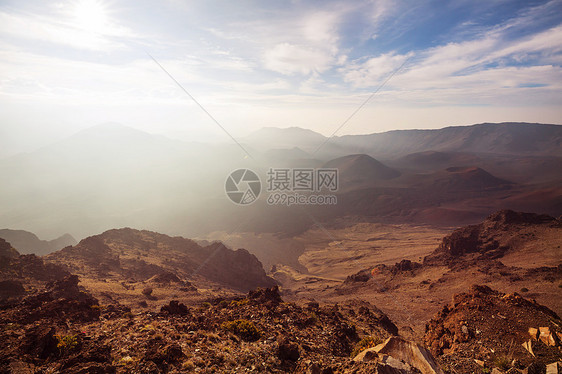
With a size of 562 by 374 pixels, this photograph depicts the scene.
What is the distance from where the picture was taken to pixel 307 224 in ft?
211

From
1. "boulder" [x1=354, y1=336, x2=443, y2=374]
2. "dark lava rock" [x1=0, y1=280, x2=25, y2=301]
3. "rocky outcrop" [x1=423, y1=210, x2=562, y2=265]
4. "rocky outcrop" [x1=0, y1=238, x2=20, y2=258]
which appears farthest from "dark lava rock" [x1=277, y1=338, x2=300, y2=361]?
"rocky outcrop" [x1=423, y1=210, x2=562, y2=265]

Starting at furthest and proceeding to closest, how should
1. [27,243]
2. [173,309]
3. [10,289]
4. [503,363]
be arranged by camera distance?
[27,243], [10,289], [173,309], [503,363]

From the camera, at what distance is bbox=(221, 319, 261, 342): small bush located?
8656 millimetres

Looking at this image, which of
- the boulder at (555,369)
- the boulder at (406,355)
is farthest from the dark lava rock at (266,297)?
the boulder at (555,369)

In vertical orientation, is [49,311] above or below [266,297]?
above

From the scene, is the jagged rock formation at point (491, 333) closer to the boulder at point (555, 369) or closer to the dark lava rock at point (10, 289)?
the boulder at point (555, 369)

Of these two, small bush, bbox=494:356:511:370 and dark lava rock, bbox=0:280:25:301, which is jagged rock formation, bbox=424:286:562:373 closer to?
small bush, bbox=494:356:511:370

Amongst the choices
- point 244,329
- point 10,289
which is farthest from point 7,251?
→ point 244,329

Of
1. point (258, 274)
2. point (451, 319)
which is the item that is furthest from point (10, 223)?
point (451, 319)

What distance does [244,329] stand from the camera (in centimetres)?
888

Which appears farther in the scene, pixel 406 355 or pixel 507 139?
pixel 507 139

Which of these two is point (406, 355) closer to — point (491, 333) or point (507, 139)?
point (491, 333)

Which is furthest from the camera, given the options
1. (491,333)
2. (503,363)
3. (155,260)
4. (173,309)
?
(155,260)

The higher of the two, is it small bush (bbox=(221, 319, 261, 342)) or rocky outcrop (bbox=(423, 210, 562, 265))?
small bush (bbox=(221, 319, 261, 342))
